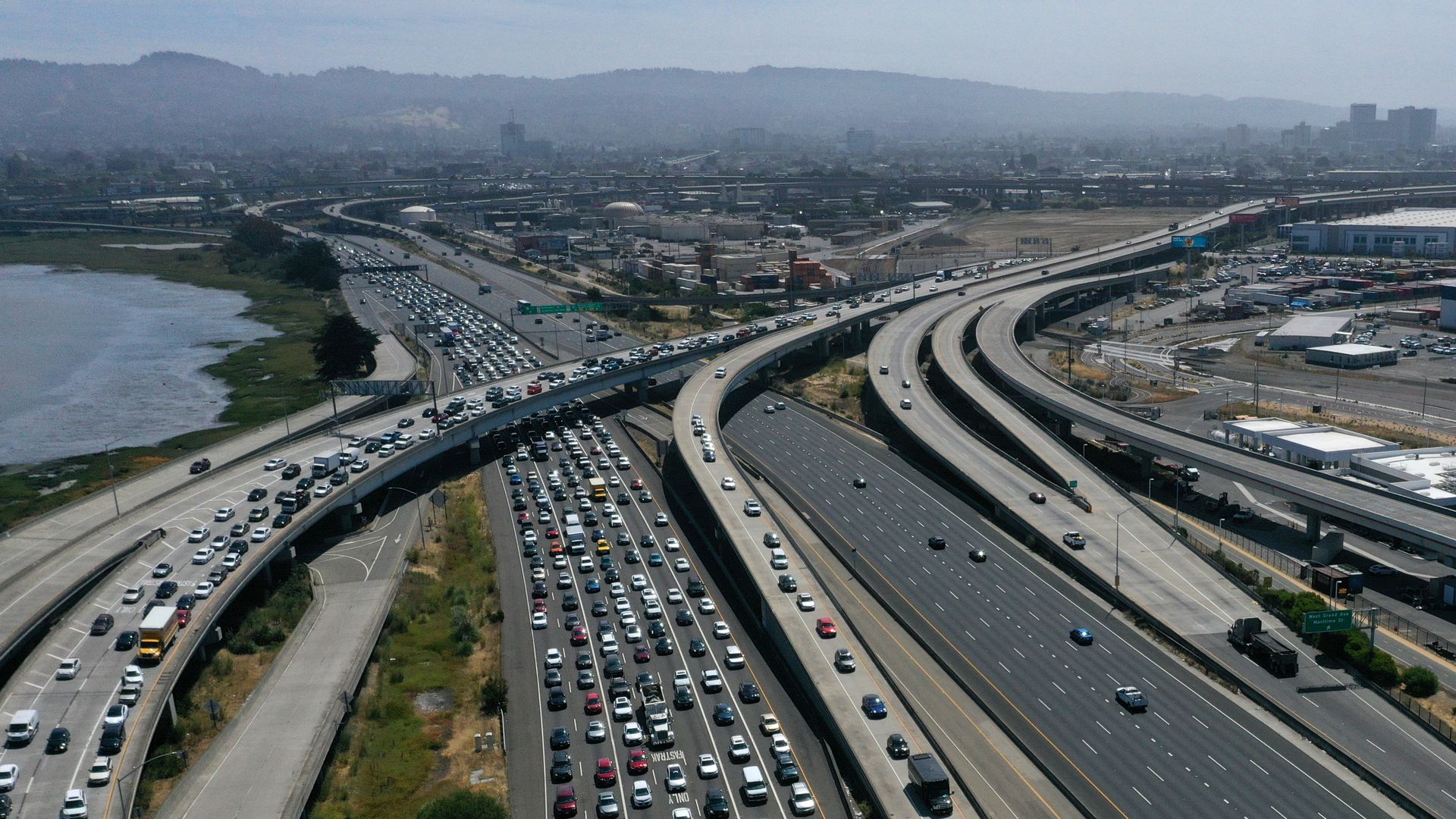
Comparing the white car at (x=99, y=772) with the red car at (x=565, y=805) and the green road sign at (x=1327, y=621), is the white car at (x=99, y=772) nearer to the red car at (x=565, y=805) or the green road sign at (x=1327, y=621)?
the red car at (x=565, y=805)

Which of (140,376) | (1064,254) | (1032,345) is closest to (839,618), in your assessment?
(1032,345)

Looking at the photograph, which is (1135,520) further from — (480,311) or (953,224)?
(953,224)

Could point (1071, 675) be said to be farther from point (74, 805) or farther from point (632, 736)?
point (74, 805)

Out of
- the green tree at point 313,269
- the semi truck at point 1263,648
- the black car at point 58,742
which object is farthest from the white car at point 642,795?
the green tree at point 313,269

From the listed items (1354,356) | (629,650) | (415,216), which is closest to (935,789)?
(629,650)

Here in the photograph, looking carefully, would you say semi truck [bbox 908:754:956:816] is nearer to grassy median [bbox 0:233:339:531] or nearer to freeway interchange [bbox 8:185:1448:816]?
freeway interchange [bbox 8:185:1448:816]
